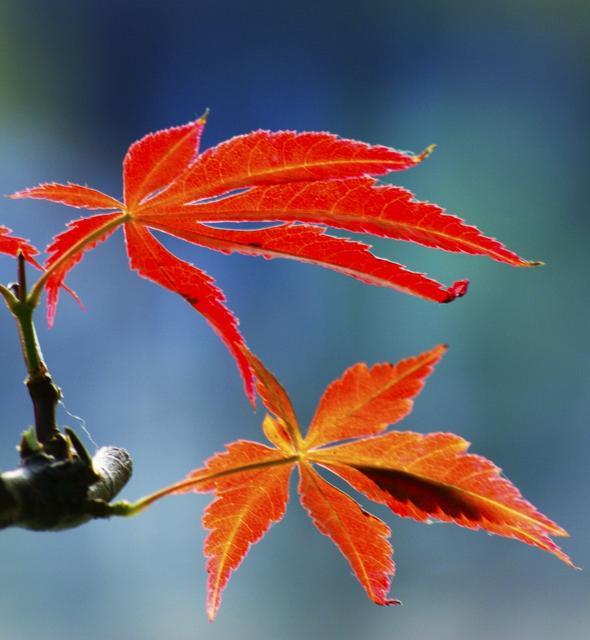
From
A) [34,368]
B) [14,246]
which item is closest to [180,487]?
[34,368]

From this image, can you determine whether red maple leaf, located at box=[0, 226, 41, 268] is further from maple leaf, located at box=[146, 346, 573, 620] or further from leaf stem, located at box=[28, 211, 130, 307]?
maple leaf, located at box=[146, 346, 573, 620]

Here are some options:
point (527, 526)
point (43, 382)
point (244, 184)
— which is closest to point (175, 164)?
point (244, 184)

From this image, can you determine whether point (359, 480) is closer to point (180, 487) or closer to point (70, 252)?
point (180, 487)

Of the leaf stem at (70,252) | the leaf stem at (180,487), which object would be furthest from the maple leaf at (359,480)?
the leaf stem at (70,252)

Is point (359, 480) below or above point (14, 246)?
below

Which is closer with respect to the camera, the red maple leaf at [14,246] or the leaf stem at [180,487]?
the leaf stem at [180,487]

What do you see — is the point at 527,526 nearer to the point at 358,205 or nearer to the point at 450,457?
the point at 450,457

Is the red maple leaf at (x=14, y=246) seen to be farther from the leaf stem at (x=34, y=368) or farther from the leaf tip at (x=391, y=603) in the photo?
the leaf tip at (x=391, y=603)
